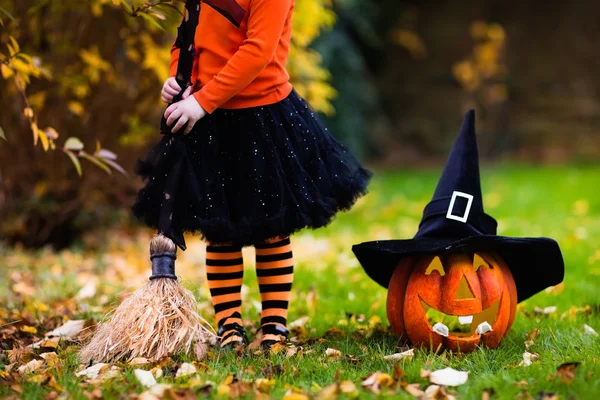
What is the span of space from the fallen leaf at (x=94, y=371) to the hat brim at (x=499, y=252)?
0.89m

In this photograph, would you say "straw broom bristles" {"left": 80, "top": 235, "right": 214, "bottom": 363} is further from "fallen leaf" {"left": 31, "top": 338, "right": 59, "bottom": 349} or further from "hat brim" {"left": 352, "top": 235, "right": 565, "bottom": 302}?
"hat brim" {"left": 352, "top": 235, "right": 565, "bottom": 302}

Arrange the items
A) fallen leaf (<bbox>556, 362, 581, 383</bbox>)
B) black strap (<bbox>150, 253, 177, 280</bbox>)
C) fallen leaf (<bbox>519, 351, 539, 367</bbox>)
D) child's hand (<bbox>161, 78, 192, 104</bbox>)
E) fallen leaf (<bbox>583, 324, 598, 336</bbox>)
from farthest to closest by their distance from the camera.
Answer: fallen leaf (<bbox>583, 324, 598, 336</bbox>) < child's hand (<bbox>161, 78, 192, 104</bbox>) < black strap (<bbox>150, 253, 177, 280</bbox>) < fallen leaf (<bbox>519, 351, 539, 367</bbox>) < fallen leaf (<bbox>556, 362, 581, 383</bbox>)

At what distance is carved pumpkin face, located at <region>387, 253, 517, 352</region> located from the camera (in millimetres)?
2270

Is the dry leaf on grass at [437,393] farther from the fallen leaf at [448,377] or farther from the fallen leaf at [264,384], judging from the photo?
the fallen leaf at [264,384]

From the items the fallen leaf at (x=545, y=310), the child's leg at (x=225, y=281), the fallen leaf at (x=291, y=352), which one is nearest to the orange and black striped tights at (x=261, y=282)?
the child's leg at (x=225, y=281)

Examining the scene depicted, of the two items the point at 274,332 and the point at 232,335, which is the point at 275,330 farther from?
the point at 232,335

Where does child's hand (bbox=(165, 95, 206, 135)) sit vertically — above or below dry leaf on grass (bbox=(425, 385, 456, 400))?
above

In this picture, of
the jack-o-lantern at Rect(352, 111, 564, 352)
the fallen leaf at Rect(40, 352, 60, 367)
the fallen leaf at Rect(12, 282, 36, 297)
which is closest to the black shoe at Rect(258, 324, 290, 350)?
the jack-o-lantern at Rect(352, 111, 564, 352)

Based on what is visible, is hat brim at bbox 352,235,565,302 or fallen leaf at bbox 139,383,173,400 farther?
hat brim at bbox 352,235,565,302

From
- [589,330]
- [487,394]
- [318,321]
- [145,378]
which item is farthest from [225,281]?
[589,330]

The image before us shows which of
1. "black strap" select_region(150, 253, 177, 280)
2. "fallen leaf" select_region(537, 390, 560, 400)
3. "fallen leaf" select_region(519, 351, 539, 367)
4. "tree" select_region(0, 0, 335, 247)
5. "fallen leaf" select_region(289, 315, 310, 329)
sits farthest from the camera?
"tree" select_region(0, 0, 335, 247)

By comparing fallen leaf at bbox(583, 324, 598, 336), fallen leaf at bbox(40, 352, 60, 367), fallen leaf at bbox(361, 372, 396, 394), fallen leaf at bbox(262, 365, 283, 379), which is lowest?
fallen leaf at bbox(361, 372, 396, 394)

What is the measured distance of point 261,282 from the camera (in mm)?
2471

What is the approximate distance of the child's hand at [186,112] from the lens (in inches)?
86.1
